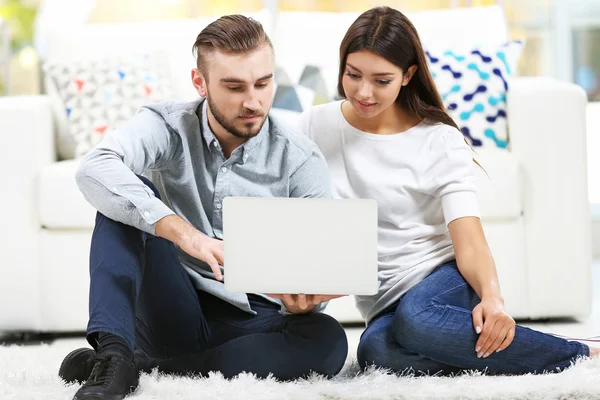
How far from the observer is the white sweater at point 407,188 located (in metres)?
1.79

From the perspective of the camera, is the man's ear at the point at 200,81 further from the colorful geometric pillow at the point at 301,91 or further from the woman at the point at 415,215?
the colorful geometric pillow at the point at 301,91

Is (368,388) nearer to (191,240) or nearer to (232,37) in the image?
(191,240)

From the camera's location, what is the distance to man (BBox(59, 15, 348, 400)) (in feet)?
5.21

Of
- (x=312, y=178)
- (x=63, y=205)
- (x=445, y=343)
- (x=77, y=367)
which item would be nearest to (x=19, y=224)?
(x=63, y=205)

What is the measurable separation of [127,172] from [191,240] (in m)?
0.17

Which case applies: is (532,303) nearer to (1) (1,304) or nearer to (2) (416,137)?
(2) (416,137)

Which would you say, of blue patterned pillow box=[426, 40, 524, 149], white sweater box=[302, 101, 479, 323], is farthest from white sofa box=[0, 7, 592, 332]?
white sweater box=[302, 101, 479, 323]

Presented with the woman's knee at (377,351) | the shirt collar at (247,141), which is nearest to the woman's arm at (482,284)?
the woman's knee at (377,351)

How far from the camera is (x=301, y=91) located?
279cm

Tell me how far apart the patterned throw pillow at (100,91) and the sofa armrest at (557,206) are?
1.10m

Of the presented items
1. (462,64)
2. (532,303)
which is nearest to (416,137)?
(532,303)

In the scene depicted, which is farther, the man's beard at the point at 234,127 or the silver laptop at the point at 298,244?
the man's beard at the point at 234,127

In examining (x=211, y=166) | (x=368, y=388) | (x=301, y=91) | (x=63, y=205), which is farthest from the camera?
(x=301, y=91)

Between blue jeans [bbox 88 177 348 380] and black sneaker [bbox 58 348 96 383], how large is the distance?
10 cm
